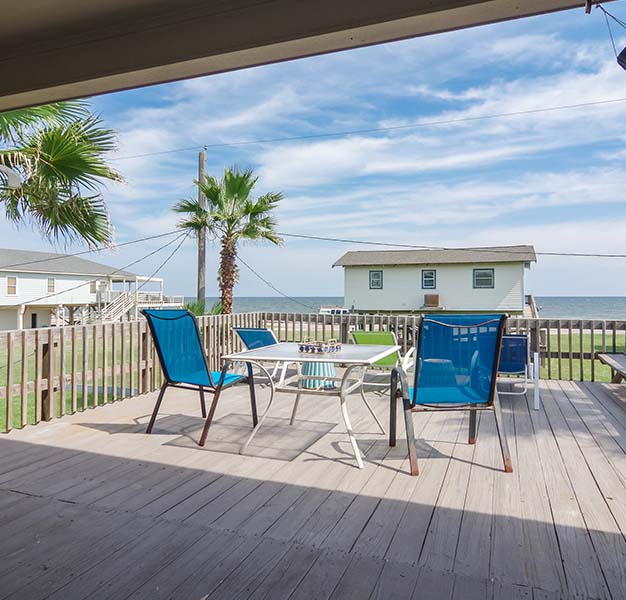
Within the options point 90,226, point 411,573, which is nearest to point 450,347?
point 411,573

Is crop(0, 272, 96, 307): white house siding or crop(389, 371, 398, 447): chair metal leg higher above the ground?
crop(0, 272, 96, 307): white house siding

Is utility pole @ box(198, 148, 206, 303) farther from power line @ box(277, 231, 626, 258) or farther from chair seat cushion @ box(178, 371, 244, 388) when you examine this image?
power line @ box(277, 231, 626, 258)

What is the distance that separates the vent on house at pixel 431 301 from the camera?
23.2 meters

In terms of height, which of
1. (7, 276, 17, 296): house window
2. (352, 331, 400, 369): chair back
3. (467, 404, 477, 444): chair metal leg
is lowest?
(467, 404, 477, 444): chair metal leg

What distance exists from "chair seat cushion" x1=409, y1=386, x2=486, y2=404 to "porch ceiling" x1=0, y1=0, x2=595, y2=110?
202 centimetres

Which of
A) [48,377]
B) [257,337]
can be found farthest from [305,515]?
[48,377]

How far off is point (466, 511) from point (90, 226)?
14.3 ft

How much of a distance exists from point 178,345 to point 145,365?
5.96 feet

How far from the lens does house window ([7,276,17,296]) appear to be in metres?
25.3

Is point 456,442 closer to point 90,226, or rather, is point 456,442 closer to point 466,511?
point 466,511

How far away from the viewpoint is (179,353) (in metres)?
3.86

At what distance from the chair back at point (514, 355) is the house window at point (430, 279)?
61.5 ft

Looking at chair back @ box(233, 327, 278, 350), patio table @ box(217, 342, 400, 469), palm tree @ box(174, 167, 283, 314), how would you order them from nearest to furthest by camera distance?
patio table @ box(217, 342, 400, 469) < chair back @ box(233, 327, 278, 350) < palm tree @ box(174, 167, 283, 314)

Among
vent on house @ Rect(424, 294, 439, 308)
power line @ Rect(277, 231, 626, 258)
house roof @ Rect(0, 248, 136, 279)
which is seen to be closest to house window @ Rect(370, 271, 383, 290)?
power line @ Rect(277, 231, 626, 258)
